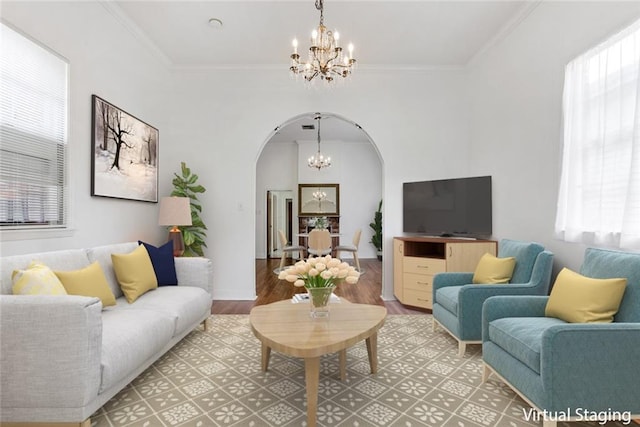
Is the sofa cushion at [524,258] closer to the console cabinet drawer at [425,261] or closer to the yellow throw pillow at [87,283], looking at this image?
the console cabinet drawer at [425,261]

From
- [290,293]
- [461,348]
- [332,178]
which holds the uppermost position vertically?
[332,178]

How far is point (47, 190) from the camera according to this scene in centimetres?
247

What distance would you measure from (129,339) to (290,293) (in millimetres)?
3166

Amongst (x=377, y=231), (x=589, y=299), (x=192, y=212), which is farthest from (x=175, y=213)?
(x=377, y=231)

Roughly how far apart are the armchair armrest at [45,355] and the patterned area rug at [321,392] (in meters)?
0.33

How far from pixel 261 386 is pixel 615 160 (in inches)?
116

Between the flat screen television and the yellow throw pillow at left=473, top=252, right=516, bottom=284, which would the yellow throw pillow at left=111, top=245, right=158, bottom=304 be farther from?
the flat screen television

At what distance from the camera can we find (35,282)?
6.05ft

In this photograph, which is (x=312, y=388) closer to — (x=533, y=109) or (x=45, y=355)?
(x=45, y=355)

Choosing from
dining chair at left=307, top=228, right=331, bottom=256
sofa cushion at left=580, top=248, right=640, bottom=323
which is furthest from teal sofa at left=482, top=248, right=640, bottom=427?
dining chair at left=307, top=228, right=331, bottom=256

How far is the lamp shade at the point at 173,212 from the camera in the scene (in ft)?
12.4

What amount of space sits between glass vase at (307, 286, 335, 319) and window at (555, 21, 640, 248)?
6.62ft

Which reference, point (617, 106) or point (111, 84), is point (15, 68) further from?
point (617, 106)

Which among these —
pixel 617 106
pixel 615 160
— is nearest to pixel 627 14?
pixel 617 106
